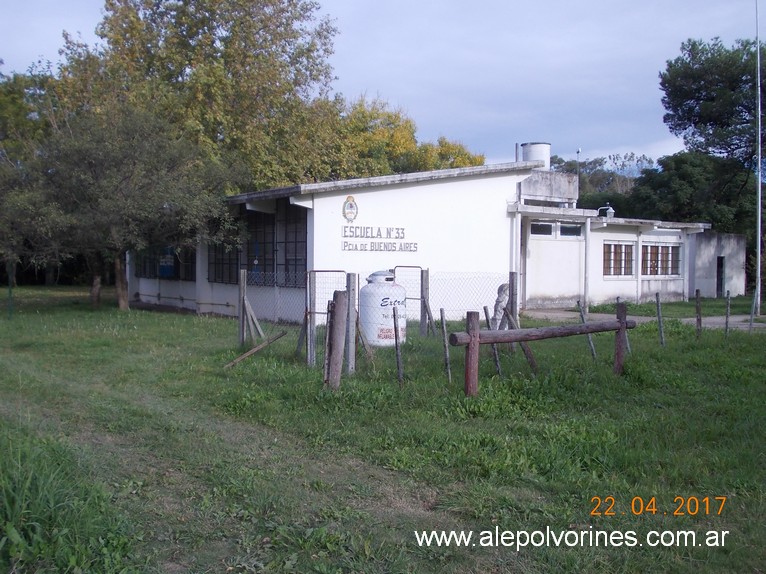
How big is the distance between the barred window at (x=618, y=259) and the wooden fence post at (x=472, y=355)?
61.9 feet

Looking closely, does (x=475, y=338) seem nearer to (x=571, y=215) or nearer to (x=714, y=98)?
(x=571, y=215)

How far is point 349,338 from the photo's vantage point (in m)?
9.73

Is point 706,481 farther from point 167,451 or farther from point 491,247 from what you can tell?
point 491,247

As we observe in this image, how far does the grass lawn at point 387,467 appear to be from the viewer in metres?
4.50

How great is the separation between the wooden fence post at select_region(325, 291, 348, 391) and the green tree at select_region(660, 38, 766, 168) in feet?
83.8

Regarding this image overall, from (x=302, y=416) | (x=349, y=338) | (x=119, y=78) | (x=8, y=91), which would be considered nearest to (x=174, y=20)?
(x=119, y=78)

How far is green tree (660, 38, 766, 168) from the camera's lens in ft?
99.2

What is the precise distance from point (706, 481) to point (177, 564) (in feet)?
13.0

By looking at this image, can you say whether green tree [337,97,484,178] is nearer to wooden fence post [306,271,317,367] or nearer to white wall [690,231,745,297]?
white wall [690,231,745,297]

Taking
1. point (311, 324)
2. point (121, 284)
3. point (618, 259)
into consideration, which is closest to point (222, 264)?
point (121, 284)

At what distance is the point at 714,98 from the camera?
112 feet

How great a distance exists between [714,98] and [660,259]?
1137 centimetres

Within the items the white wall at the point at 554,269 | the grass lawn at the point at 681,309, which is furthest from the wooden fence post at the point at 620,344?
the white wall at the point at 554,269

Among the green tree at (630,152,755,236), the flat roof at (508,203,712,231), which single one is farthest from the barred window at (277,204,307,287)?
the green tree at (630,152,755,236)
